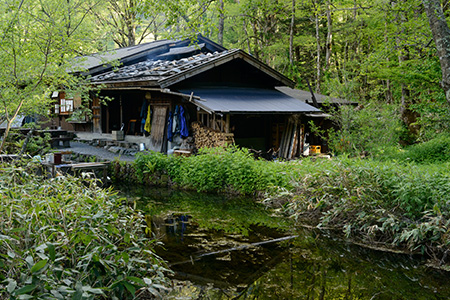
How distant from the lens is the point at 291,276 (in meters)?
6.41

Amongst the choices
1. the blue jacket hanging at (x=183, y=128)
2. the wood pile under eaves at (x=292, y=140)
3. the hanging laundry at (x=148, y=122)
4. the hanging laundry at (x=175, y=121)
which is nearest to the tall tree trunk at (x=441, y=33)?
the wood pile under eaves at (x=292, y=140)

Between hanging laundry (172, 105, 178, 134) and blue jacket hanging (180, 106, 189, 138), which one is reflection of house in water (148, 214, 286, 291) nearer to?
blue jacket hanging (180, 106, 189, 138)

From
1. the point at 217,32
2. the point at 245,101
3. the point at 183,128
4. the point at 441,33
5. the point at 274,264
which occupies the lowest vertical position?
the point at 274,264

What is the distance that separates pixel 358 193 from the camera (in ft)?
26.9

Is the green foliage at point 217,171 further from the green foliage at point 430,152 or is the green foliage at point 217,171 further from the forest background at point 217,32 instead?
the green foliage at point 430,152

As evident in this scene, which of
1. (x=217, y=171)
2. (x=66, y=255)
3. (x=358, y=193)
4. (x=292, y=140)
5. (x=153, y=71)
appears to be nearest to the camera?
(x=66, y=255)

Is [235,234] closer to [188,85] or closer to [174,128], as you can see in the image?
[174,128]

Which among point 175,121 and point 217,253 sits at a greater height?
point 175,121

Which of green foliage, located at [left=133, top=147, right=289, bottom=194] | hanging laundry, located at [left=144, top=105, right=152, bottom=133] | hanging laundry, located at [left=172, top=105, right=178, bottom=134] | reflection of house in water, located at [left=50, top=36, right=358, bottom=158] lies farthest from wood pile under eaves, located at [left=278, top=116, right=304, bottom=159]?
hanging laundry, located at [left=144, top=105, right=152, bottom=133]

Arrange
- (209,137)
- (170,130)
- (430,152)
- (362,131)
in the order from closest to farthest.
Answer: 1. (362,131)
2. (430,152)
3. (209,137)
4. (170,130)

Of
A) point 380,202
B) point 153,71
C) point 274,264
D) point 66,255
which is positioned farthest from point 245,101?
point 66,255

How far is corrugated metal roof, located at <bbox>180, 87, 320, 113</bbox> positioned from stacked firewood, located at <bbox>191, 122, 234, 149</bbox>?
1.10 m

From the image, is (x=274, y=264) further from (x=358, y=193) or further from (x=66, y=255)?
(x=66, y=255)

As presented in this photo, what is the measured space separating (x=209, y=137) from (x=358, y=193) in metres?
7.59
